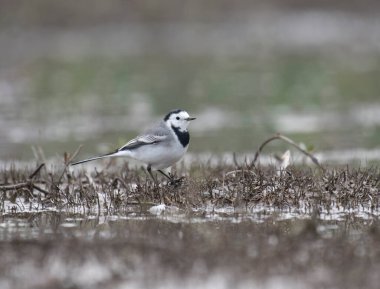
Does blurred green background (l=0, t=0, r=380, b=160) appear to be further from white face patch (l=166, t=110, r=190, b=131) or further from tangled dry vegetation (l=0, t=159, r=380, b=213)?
tangled dry vegetation (l=0, t=159, r=380, b=213)

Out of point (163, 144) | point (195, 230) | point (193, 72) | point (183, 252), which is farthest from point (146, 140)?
point (193, 72)

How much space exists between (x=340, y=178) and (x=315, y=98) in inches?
A: 510

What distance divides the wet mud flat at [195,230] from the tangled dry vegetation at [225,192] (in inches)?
0.5

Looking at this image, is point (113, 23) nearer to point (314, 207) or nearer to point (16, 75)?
point (16, 75)

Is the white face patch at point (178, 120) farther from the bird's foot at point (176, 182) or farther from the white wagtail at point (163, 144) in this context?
the bird's foot at point (176, 182)

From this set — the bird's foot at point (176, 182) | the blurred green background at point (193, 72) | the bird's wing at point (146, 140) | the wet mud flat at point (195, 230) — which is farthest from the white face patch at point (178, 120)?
the blurred green background at point (193, 72)

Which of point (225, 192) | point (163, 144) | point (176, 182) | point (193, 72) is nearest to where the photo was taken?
point (225, 192)

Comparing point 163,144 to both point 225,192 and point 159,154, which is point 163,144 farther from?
point 225,192

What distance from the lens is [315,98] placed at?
76.1 feet

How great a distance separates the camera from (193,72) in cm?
2933

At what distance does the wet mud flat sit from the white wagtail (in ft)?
1.01

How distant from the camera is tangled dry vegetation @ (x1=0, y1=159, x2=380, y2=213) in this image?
1007 centimetres

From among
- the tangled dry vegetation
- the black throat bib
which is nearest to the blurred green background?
the black throat bib

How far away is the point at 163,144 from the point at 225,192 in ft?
4.14
